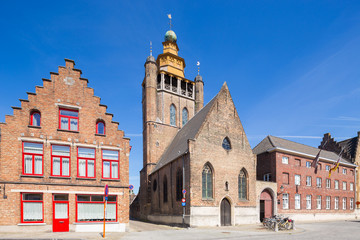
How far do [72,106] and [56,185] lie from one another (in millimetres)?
5739

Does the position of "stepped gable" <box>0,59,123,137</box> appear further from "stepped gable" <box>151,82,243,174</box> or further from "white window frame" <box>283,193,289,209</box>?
"white window frame" <box>283,193,289,209</box>

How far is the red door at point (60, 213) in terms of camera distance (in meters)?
18.0

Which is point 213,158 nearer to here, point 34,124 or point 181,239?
point 181,239

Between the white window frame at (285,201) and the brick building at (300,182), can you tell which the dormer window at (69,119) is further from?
the white window frame at (285,201)

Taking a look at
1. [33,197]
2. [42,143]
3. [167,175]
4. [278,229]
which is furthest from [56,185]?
[278,229]

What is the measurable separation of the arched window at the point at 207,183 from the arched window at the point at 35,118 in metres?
14.6

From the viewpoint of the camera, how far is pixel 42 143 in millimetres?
18609

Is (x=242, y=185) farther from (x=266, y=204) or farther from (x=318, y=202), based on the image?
(x=318, y=202)

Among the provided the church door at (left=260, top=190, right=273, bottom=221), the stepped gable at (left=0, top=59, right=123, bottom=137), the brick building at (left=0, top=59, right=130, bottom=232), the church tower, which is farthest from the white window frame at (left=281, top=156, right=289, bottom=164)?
the stepped gable at (left=0, top=59, right=123, bottom=137)

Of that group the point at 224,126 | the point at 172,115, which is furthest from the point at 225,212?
the point at 172,115

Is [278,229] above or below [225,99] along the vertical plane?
below

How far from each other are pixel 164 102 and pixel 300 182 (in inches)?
868

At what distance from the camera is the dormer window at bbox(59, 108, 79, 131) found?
770 inches

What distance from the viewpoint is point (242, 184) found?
27797 mm
